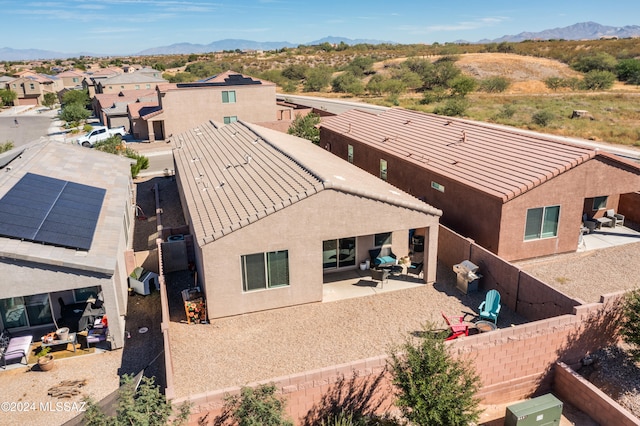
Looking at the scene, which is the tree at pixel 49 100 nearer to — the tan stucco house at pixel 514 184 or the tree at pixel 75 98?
the tree at pixel 75 98

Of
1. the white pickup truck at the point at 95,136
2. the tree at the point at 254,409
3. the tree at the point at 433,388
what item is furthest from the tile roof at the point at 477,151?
the white pickup truck at the point at 95,136

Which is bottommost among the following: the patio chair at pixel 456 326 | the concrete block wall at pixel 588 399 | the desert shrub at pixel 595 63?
the concrete block wall at pixel 588 399

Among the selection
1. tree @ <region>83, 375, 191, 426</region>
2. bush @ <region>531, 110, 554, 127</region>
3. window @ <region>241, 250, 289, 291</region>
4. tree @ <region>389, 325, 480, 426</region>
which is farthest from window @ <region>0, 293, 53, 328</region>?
bush @ <region>531, 110, 554, 127</region>

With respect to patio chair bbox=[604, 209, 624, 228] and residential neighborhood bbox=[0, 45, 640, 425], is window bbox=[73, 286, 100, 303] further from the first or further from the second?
patio chair bbox=[604, 209, 624, 228]

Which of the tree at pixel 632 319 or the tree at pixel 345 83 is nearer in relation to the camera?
the tree at pixel 632 319

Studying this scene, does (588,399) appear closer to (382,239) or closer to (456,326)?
(456,326)

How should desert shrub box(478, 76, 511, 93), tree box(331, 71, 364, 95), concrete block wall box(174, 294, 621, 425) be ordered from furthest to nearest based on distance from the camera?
1. tree box(331, 71, 364, 95)
2. desert shrub box(478, 76, 511, 93)
3. concrete block wall box(174, 294, 621, 425)

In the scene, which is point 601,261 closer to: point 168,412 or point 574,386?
point 574,386

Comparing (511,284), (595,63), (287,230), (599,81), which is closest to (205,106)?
(287,230)
